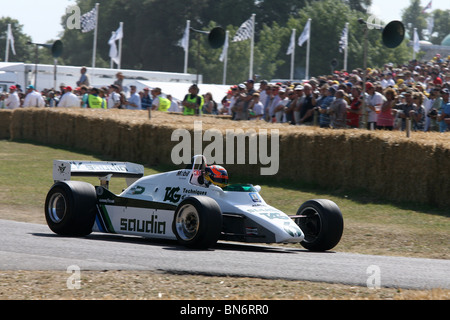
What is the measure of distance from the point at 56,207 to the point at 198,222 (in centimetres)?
231

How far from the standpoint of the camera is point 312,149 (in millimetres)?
14977

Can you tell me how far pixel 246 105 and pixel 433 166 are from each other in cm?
774

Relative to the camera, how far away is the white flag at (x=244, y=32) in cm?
3514

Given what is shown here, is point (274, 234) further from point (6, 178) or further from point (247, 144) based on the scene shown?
point (6, 178)

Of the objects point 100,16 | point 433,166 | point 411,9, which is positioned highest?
point 411,9

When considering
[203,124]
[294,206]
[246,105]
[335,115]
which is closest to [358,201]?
[294,206]

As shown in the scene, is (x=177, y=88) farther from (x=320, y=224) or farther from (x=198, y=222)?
(x=198, y=222)

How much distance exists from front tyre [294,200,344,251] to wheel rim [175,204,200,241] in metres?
1.36

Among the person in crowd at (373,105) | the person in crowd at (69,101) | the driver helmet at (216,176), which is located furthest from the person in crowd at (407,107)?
the person in crowd at (69,101)

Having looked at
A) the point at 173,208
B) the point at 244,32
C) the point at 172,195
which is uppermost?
the point at 244,32

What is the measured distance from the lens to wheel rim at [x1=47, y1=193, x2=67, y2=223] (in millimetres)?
Answer: 9781

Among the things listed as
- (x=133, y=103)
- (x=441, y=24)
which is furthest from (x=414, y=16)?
(x=133, y=103)

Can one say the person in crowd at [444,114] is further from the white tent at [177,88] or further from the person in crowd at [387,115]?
the white tent at [177,88]

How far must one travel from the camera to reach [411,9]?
193500 mm
